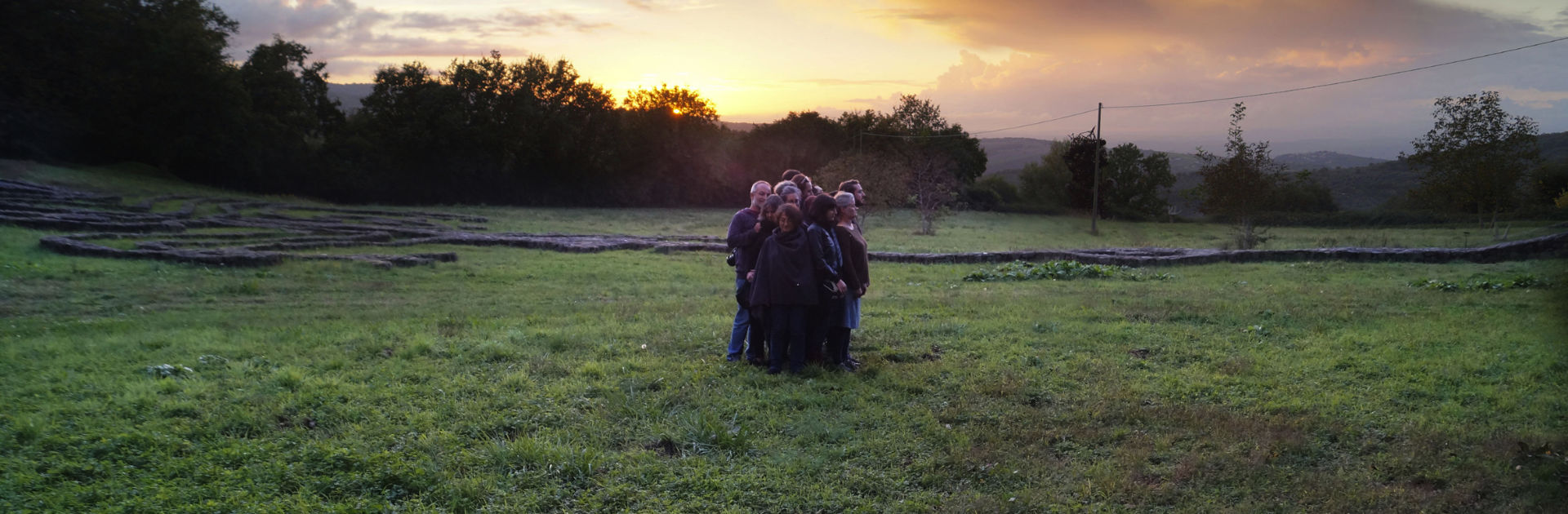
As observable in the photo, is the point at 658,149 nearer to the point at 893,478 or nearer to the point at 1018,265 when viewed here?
the point at 1018,265

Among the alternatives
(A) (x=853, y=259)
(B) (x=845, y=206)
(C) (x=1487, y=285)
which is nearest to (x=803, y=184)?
(B) (x=845, y=206)

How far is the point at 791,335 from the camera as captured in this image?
7059 mm

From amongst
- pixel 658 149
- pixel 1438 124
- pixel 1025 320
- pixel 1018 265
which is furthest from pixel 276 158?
pixel 1438 124

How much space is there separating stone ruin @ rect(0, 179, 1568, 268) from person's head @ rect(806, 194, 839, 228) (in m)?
10.3

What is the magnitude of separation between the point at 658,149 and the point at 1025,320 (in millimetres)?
38349

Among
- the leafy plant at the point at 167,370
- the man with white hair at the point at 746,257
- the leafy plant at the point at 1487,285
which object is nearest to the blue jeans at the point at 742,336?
the man with white hair at the point at 746,257

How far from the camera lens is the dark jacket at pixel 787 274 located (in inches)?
269

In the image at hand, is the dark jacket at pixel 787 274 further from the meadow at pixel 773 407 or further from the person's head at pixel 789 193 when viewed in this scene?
the meadow at pixel 773 407

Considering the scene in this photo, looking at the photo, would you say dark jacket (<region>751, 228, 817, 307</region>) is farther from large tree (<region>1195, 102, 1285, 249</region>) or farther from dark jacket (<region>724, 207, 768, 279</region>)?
large tree (<region>1195, 102, 1285, 249</region>)

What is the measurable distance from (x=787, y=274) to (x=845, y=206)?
2.85 feet

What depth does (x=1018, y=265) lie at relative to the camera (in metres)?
15.7

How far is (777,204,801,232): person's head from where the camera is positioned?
271 inches

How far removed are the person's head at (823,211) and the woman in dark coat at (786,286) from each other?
159 millimetres

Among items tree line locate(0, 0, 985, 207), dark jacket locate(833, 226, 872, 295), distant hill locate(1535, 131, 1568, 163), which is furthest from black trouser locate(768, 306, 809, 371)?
distant hill locate(1535, 131, 1568, 163)
